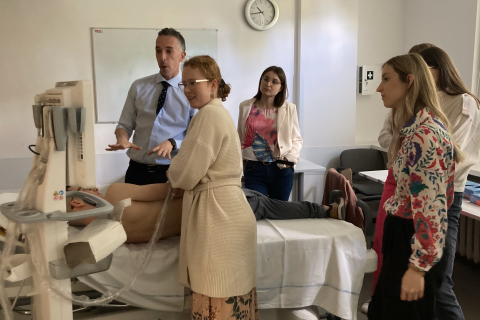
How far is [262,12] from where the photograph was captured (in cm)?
401

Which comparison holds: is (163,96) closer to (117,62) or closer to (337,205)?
(337,205)

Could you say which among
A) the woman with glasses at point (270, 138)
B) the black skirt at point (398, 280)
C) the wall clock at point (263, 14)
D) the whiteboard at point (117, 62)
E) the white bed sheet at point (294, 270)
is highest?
the wall clock at point (263, 14)

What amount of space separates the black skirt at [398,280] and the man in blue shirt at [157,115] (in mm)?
1245

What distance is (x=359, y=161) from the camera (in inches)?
170

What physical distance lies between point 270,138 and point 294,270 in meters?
1.06

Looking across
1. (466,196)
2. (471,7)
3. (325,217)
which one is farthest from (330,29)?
(325,217)

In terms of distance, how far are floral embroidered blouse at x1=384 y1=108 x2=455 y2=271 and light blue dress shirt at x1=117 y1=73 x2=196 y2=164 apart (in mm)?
1308

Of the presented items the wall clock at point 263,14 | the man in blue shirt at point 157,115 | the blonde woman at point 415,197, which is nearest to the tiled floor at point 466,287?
the blonde woman at point 415,197

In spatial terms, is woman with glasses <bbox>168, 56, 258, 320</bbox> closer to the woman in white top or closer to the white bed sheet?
the white bed sheet

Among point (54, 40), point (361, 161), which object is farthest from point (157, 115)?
point (361, 161)

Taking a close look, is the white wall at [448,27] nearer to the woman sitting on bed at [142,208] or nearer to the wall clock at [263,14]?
the wall clock at [263,14]

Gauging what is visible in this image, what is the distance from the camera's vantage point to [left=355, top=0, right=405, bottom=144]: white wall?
453cm

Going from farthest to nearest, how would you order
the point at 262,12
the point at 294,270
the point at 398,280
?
1. the point at 262,12
2. the point at 294,270
3. the point at 398,280

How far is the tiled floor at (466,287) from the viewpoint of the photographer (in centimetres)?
247
